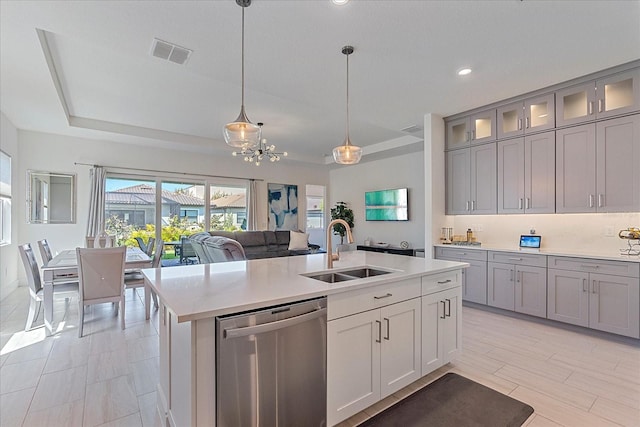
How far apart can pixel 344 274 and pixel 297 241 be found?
507cm

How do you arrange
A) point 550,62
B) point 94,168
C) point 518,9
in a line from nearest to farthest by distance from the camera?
point 518,9 → point 550,62 → point 94,168

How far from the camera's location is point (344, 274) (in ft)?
7.39

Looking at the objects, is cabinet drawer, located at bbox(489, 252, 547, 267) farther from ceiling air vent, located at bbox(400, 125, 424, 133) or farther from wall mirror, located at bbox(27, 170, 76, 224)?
wall mirror, located at bbox(27, 170, 76, 224)

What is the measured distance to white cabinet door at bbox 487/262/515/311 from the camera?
12.2 feet

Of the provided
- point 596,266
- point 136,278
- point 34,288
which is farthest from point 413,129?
point 34,288

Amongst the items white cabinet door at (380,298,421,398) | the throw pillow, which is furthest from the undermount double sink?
the throw pillow

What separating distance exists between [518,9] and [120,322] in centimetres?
499

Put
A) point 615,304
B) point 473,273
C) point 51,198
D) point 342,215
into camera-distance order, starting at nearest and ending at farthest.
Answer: point 615,304
point 473,273
point 51,198
point 342,215

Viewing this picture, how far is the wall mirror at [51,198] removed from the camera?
17.2 feet

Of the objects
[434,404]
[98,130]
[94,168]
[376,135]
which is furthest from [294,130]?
[434,404]

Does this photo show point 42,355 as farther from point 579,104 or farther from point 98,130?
point 579,104

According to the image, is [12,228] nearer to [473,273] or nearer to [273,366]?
[273,366]

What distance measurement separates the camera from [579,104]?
3.45m

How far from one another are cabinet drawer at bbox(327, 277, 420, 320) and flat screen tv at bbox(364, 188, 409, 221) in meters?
4.91
